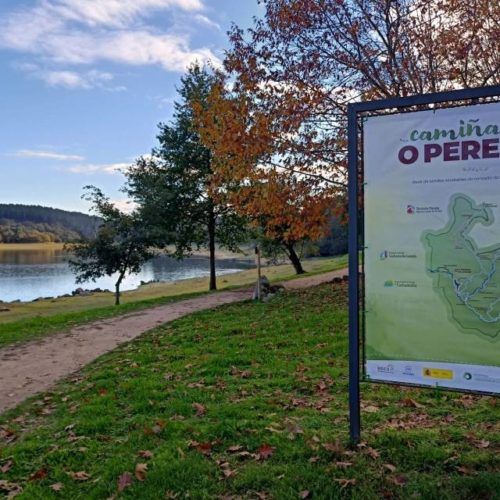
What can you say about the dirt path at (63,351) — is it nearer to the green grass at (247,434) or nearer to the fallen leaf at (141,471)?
the green grass at (247,434)

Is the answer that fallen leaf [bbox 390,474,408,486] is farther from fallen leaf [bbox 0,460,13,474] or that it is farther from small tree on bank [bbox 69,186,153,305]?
small tree on bank [bbox 69,186,153,305]

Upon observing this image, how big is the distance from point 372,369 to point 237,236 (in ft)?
70.4

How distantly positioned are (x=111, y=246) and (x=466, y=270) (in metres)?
20.0

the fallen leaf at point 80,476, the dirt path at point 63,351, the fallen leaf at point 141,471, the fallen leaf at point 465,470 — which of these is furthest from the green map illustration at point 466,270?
the dirt path at point 63,351

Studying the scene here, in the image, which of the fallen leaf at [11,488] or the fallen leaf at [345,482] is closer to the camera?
the fallen leaf at [345,482]

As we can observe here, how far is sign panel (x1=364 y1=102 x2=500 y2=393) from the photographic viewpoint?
363cm

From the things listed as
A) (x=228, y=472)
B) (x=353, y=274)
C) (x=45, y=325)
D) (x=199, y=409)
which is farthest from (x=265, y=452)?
(x=45, y=325)

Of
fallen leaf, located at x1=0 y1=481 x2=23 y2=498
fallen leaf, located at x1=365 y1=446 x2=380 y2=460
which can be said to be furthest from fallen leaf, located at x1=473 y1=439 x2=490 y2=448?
fallen leaf, located at x1=0 y1=481 x2=23 y2=498

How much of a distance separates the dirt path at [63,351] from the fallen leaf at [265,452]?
12.2 feet

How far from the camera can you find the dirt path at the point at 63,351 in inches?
294

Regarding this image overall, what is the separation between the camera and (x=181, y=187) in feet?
76.5

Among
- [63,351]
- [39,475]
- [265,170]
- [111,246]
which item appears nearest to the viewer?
[39,475]

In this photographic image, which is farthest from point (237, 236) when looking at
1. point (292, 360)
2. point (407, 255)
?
point (407, 255)

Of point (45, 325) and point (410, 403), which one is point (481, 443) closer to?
point (410, 403)
